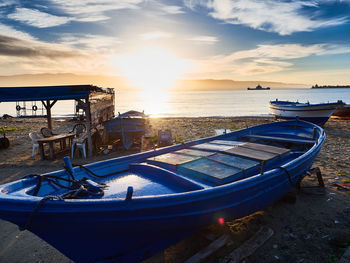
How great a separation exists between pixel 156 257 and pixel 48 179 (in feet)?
8.04

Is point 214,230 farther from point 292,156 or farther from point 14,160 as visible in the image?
point 14,160

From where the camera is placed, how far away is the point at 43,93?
1030cm

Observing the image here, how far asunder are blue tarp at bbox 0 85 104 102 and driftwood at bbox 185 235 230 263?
8815 mm

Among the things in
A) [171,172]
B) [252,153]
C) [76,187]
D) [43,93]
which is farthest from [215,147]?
[43,93]

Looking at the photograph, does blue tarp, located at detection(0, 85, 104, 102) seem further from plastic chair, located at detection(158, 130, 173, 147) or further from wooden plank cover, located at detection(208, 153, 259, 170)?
wooden plank cover, located at detection(208, 153, 259, 170)

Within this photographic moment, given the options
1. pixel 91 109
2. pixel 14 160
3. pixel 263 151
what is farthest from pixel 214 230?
pixel 14 160

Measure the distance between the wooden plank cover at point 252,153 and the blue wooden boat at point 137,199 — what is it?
0.03 m

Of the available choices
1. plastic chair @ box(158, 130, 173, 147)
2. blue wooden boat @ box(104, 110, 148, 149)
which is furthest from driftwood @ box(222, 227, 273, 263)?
blue wooden boat @ box(104, 110, 148, 149)

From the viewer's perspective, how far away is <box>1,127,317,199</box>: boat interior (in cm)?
383

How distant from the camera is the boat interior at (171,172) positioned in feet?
12.6

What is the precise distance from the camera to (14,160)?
434 inches

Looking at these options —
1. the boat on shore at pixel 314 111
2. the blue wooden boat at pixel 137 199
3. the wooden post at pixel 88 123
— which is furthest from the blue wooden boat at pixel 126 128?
the boat on shore at pixel 314 111

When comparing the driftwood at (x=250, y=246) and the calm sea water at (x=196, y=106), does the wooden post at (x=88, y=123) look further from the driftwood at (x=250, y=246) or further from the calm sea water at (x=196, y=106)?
the calm sea water at (x=196, y=106)

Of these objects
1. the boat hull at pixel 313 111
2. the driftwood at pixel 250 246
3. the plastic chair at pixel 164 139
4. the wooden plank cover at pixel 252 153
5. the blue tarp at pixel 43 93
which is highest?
the blue tarp at pixel 43 93
